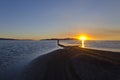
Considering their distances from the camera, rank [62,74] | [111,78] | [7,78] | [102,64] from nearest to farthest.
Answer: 1. [111,78]
2. [62,74]
3. [7,78]
4. [102,64]

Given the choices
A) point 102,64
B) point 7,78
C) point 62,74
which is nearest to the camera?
point 62,74

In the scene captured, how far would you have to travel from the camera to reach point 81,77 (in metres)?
17.3

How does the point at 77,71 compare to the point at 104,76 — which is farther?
the point at 77,71

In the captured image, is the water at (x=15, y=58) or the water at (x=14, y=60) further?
the water at (x=15, y=58)

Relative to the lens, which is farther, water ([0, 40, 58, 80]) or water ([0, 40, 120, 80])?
water ([0, 40, 120, 80])

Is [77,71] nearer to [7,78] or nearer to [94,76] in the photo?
[94,76]

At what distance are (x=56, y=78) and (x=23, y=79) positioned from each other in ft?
12.6

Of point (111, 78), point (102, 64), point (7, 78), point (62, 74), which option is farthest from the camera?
point (102, 64)

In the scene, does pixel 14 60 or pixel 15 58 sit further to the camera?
pixel 15 58

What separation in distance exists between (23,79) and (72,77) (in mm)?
5004

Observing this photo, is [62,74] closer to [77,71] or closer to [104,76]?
[77,71]

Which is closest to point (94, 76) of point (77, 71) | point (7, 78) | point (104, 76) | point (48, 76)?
point (104, 76)

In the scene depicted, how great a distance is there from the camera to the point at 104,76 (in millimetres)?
17891

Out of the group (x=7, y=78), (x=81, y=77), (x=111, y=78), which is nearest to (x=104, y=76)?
(x=111, y=78)
